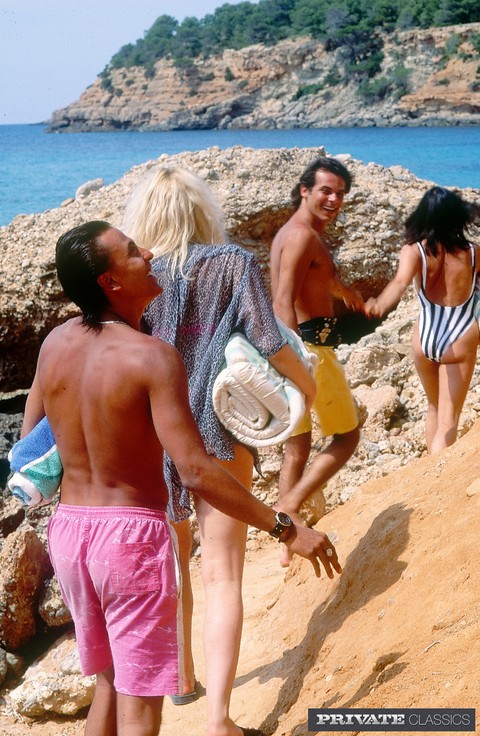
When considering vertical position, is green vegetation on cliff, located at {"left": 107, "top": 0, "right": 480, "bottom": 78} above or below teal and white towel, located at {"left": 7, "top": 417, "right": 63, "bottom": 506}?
above

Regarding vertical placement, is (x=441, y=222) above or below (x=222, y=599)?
above

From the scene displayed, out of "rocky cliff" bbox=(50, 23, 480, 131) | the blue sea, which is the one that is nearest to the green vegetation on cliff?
"rocky cliff" bbox=(50, 23, 480, 131)

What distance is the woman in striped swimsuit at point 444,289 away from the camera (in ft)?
16.5

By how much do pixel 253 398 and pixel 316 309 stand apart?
1341 mm

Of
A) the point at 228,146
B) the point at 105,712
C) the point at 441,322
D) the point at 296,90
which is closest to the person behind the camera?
the point at 105,712

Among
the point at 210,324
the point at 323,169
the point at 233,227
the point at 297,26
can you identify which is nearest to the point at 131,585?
the point at 210,324

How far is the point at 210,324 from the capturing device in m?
3.19

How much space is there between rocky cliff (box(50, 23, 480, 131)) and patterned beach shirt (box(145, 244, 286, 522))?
76317 millimetres

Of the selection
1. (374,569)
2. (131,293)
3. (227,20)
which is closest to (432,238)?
(374,569)

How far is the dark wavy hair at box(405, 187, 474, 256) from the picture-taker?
4.98 meters

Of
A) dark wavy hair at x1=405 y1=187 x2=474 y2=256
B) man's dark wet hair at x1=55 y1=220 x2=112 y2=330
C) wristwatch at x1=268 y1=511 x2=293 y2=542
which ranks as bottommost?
wristwatch at x1=268 y1=511 x2=293 y2=542

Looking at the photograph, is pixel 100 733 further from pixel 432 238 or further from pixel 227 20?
pixel 227 20

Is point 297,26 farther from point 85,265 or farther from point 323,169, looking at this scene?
point 85,265

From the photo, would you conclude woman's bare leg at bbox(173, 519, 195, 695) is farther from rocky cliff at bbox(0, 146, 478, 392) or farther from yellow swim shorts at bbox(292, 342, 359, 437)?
rocky cliff at bbox(0, 146, 478, 392)
